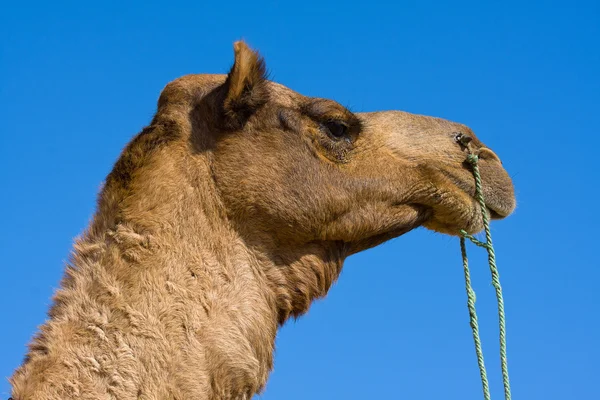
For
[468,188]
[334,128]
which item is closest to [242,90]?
[334,128]

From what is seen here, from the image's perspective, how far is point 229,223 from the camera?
485 cm

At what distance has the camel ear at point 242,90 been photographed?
5.04 metres

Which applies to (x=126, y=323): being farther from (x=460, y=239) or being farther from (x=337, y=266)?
(x=460, y=239)

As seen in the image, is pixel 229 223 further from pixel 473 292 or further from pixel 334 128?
pixel 473 292

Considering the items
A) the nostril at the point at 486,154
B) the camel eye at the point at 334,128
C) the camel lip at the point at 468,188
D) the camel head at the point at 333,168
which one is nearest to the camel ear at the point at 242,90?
the camel head at the point at 333,168

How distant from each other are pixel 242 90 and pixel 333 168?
65 cm

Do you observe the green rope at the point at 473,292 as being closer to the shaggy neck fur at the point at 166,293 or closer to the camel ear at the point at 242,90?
the shaggy neck fur at the point at 166,293

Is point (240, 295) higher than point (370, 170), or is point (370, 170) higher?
point (370, 170)

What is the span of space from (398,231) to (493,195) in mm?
570

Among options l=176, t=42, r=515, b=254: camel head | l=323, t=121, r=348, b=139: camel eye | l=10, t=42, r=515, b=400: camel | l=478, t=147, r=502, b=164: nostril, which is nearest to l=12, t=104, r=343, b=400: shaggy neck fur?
l=10, t=42, r=515, b=400: camel

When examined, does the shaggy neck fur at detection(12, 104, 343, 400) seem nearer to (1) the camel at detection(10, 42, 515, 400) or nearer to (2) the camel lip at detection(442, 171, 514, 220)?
(1) the camel at detection(10, 42, 515, 400)

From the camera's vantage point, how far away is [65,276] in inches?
177

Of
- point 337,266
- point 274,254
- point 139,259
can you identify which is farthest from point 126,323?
point 337,266

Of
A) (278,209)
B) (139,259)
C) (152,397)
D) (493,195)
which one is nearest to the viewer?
(152,397)
